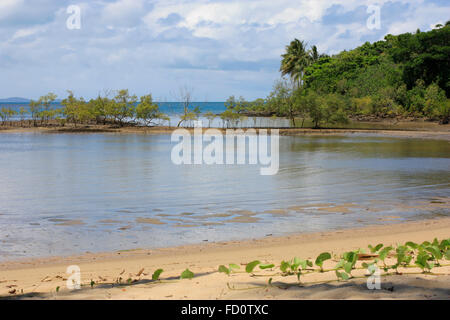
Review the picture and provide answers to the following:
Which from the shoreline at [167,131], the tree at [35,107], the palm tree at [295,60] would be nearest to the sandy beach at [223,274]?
the shoreline at [167,131]

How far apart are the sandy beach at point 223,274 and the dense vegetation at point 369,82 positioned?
33170 mm

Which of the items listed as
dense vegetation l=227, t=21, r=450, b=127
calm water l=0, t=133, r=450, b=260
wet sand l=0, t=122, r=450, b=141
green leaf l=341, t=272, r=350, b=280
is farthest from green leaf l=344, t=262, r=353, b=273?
dense vegetation l=227, t=21, r=450, b=127

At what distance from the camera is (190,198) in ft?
39.6

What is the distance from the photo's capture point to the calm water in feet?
27.9

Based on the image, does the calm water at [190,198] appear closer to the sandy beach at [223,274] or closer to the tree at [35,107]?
the sandy beach at [223,274]

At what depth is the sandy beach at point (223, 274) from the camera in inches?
153

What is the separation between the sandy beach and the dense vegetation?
1306 inches

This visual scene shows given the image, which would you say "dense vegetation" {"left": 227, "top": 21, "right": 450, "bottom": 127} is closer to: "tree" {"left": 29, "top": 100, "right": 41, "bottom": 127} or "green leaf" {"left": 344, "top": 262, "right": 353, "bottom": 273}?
"tree" {"left": 29, "top": 100, "right": 41, "bottom": 127}

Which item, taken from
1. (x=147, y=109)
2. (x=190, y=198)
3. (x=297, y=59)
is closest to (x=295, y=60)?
(x=297, y=59)

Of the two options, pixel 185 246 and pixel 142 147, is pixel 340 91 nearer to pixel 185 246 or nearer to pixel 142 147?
pixel 142 147

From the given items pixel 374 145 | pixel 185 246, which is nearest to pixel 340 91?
pixel 374 145

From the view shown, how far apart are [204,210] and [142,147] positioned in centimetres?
1718

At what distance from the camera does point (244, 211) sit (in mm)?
10469

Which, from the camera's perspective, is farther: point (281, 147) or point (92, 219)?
point (281, 147)
